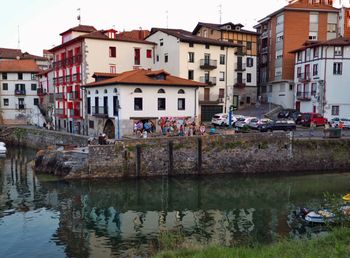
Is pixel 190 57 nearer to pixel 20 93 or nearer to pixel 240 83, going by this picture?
pixel 240 83

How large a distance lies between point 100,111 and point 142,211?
2290 cm

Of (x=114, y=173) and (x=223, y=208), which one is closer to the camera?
(x=223, y=208)

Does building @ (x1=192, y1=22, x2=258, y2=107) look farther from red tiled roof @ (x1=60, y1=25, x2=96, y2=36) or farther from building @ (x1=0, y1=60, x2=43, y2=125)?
building @ (x1=0, y1=60, x2=43, y2=125)

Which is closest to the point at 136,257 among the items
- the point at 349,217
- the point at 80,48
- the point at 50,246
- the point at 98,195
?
the point at 50,246

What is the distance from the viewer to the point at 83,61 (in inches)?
2101

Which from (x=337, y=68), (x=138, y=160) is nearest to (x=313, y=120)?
(x=337, y=68)

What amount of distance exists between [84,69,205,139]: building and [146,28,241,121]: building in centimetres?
1201

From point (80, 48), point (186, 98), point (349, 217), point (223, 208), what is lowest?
point (223, 208)

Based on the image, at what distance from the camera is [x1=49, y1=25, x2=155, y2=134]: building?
176 ft

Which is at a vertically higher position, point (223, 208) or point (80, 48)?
point (80, 48)

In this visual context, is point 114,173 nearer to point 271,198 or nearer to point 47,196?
point 47,196

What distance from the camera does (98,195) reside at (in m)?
29.9

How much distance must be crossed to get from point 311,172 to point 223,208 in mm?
15025

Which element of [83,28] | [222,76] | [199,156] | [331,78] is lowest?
[199,156]
